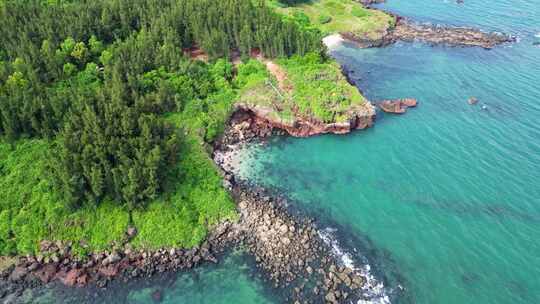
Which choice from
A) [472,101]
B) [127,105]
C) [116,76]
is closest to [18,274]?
[127,105]

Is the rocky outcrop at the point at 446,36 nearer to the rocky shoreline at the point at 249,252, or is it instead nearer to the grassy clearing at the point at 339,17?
the grassy clearing at the point at 339,17

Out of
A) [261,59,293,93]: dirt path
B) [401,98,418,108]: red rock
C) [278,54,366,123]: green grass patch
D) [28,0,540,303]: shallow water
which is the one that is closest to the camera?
[28,0,540,303]: shallow water

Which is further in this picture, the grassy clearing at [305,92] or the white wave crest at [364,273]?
the grassy clearing at [305,92]

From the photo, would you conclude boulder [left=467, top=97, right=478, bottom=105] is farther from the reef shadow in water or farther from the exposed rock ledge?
the reef shadow in water

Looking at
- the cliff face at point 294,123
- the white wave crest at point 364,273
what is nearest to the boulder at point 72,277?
the white wave crest at point 364,273

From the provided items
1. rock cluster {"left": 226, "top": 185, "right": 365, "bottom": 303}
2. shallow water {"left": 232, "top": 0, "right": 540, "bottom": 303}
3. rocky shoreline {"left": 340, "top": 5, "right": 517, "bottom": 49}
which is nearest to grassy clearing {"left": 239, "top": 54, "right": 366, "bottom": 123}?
shallow water {"left": 232, "top": 0, "right": 540, "bottom": 303}

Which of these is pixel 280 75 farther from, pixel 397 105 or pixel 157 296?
pixel 157 296
